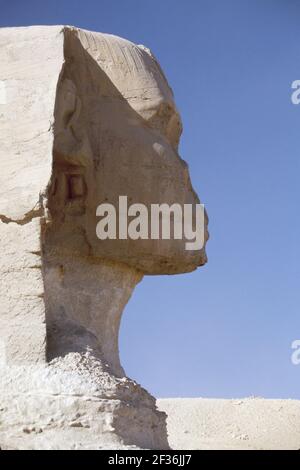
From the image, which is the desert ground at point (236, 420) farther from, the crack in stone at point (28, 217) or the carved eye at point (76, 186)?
the crack in stone at point (28, 217)

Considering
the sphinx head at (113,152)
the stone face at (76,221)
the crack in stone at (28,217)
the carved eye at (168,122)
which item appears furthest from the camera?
the carved eye at (168,122)

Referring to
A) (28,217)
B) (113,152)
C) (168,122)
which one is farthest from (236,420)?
(28,217)

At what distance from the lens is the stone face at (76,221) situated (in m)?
8.30

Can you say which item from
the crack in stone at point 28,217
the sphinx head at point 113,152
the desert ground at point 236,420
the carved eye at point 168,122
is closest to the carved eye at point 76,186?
the sphinx head at point 113,152

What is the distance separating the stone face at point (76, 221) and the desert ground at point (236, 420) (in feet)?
47.4

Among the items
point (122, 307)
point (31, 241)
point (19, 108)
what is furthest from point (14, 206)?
point (122, 307)

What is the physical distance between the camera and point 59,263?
9.16m

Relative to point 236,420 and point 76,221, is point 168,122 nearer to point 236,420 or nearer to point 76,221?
point 76,221

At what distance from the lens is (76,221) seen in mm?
9305

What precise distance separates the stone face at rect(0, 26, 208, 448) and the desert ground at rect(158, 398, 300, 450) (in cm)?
1446

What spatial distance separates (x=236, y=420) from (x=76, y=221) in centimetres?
2033

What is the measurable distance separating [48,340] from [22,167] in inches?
57.5

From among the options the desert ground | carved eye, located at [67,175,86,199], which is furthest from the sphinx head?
the desert ground

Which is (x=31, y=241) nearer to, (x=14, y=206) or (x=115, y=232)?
(x=14, y=206)
